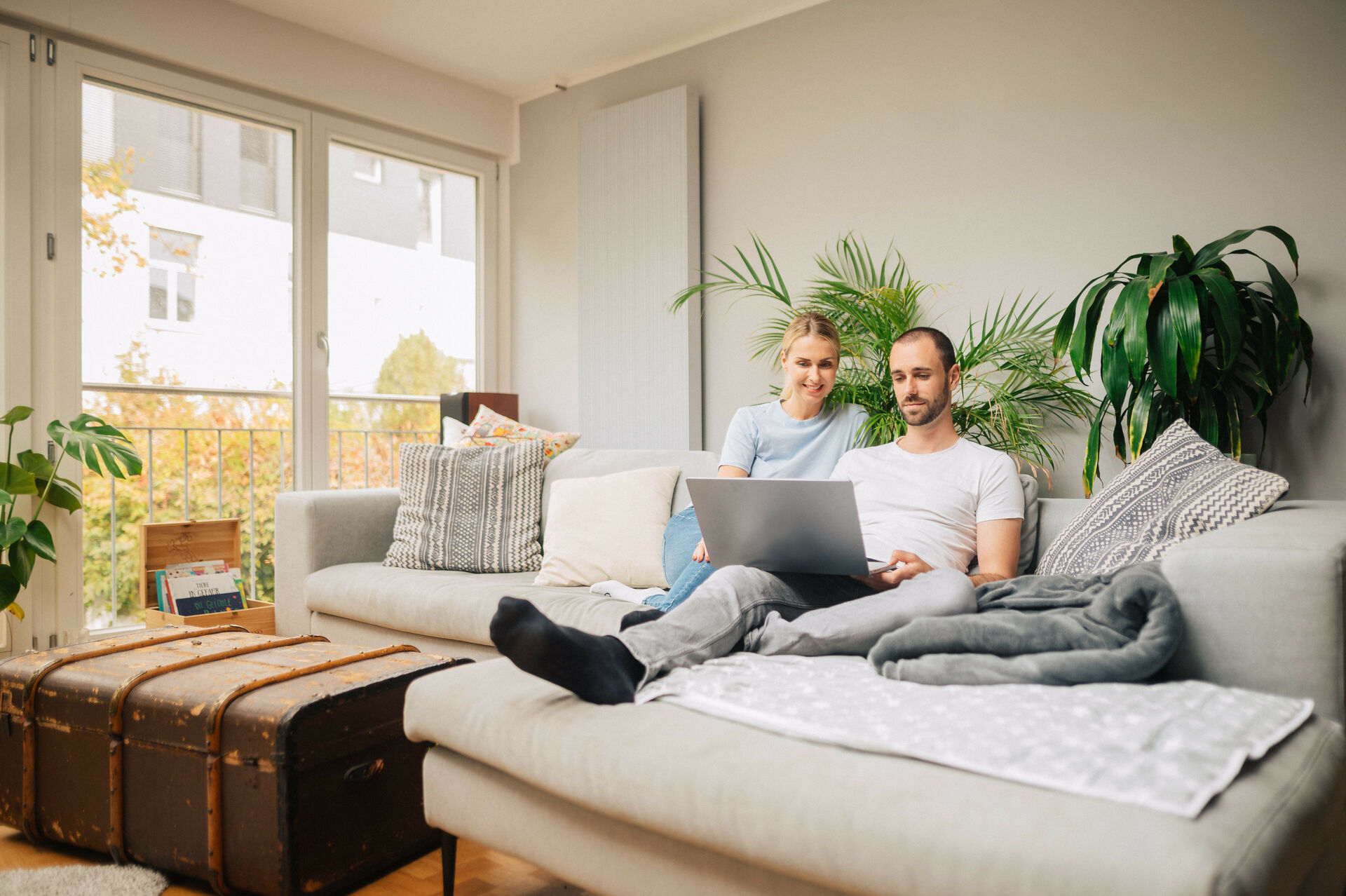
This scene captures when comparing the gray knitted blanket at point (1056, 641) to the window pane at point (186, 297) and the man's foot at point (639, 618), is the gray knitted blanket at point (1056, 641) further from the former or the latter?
the window pane at point (186, 297)

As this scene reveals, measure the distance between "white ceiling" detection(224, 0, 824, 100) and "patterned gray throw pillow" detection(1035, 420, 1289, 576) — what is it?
2.46m

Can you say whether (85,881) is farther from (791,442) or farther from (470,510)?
(791,442)

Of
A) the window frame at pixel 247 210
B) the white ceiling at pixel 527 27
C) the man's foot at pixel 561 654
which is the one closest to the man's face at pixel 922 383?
the man's foot at pixel 561 654

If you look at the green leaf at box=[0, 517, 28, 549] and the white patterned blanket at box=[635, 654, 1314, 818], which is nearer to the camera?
the white patterned blanket at box=[635, 654, 1314, 818]

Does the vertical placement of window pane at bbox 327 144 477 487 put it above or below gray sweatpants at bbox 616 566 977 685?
above

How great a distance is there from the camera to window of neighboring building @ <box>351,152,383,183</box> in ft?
13.3

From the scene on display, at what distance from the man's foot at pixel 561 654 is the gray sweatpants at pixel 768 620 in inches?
3.4

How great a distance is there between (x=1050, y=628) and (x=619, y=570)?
1402 millimetres

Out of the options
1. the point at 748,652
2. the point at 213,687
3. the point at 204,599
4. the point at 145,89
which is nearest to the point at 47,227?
the point at 145,89

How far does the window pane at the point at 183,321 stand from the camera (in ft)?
10.7

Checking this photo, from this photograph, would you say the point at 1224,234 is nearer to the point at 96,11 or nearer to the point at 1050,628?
the point at 1050,628

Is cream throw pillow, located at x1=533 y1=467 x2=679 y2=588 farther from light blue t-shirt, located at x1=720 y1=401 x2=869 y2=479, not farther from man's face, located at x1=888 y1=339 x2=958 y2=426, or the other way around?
man's face, located at x1=888 y1=339 x2=958 y2=426

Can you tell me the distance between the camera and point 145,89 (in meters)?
3.34

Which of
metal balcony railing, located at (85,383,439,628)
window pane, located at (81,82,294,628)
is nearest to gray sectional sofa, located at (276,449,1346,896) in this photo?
window pane, located at (81,82,294,628)
